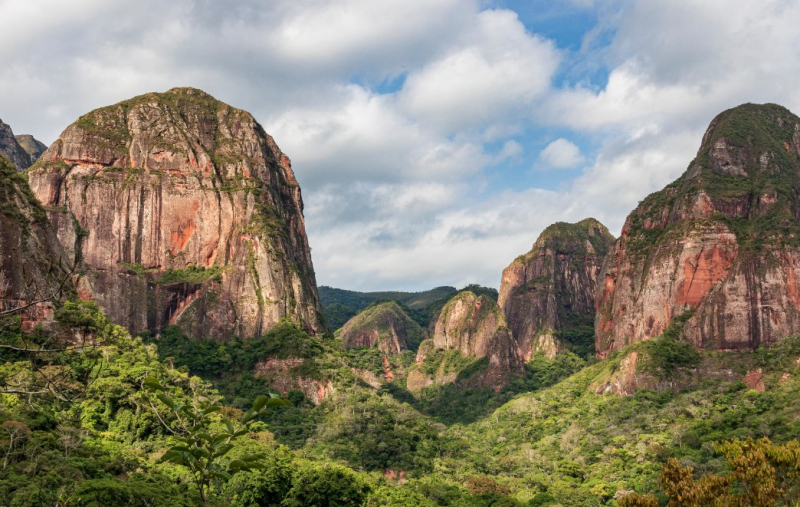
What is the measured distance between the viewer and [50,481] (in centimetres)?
2783

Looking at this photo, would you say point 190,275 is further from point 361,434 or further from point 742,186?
point 742,186

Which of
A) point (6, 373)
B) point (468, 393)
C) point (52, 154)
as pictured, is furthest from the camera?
point (468, 393)

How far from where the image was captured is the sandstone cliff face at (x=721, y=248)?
278ft

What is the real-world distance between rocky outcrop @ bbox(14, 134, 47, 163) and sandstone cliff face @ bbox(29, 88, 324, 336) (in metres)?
85.9

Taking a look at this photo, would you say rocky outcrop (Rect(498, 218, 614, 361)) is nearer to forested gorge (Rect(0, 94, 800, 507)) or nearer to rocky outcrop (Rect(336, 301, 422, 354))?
forested gorge (Rect(0, 94, 800, 507))

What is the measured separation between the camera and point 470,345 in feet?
499

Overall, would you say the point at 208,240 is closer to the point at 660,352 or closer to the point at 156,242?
the point at 156,242

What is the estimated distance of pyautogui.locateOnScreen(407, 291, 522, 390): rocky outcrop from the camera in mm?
135125

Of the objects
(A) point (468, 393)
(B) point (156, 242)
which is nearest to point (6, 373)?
(B) point (156, 242)

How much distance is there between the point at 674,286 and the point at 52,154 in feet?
284

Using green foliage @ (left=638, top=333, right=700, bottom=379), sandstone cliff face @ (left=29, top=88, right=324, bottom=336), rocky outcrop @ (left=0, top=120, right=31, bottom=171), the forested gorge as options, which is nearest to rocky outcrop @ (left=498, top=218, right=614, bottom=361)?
the forested gorge

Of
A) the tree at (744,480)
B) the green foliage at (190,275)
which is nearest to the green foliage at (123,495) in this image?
the tree at (744,480)

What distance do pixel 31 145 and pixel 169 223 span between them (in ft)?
339

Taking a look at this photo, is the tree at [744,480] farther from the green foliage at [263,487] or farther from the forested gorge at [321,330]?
the green foliage at [263,487]
